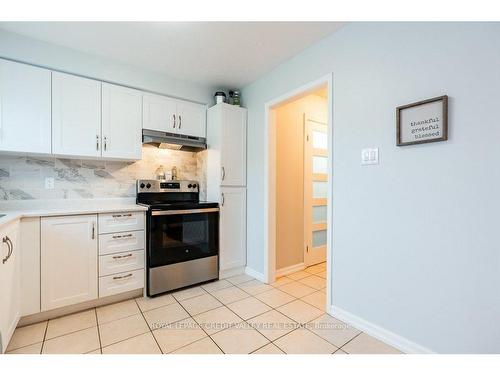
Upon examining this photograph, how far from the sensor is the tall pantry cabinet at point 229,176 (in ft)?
9.24

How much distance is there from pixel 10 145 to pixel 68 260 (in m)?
1.06

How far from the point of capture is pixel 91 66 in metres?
2.32

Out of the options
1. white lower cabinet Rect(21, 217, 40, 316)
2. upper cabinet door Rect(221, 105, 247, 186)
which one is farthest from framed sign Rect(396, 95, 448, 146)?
white lower cabinet Rect(21, 217, 40, 316)

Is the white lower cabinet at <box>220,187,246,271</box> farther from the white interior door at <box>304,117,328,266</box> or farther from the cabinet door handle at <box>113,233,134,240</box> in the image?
the cabinet door handle at <box>113,233,134,240</box>

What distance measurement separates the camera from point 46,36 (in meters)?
2.05

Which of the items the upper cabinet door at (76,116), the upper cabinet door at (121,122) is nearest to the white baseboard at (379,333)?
the upper cabinet door at (121,122)

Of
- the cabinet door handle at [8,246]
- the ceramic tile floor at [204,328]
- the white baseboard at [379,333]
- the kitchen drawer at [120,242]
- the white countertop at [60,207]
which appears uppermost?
the white countertop at [60,207]

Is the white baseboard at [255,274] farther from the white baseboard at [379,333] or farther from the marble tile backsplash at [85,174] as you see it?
the marble tile backsplash at [85,174]

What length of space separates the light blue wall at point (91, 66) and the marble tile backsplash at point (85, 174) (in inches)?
28.0

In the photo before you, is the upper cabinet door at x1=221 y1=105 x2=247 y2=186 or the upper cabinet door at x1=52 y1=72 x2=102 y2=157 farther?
the upper cabinet door at x1=221 y1=105 x2=247 y2=186

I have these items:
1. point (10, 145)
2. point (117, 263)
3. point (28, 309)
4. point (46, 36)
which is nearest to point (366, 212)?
point (117, 263)

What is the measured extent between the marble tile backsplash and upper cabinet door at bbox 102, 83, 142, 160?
0.31m

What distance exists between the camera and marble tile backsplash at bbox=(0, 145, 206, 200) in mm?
2213
